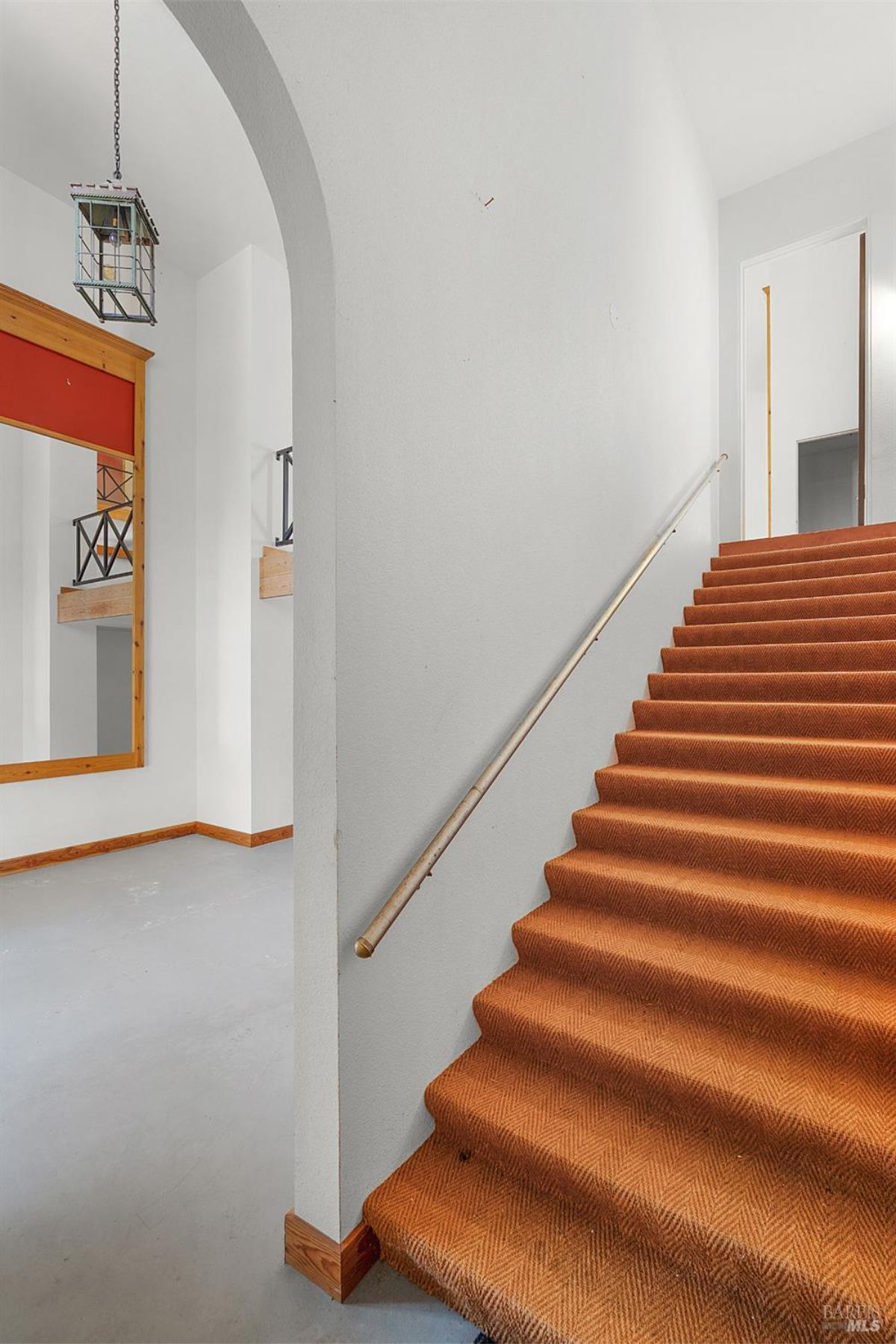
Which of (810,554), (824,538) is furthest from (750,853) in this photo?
(824,538)

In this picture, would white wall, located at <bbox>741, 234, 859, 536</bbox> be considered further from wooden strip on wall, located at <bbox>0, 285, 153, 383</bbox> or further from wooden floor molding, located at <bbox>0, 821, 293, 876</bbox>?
wooden floor molding, located at <bbox>0, 821, 293, 876</bbox>

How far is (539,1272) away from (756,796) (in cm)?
161

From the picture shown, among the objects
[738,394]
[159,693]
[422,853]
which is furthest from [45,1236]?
[738,394]

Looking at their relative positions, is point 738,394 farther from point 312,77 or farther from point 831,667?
point 312,77

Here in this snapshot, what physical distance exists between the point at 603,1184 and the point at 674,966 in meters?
0.60

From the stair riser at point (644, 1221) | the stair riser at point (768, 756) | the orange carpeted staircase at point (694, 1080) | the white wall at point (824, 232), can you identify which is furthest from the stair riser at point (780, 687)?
the white wall at point (824, 232)

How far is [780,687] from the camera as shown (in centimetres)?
305

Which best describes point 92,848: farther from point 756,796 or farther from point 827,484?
point 827,484

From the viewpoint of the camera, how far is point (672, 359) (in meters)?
4.22

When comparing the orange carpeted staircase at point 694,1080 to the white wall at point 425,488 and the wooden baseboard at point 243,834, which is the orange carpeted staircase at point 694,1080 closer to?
the white wall at point 425,488

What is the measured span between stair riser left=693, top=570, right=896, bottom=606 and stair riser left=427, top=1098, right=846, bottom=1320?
312cm

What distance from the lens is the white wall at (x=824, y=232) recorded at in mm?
5207

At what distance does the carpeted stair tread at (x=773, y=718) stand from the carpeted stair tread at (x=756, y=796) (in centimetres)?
33

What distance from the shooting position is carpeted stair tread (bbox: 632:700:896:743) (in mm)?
2627
